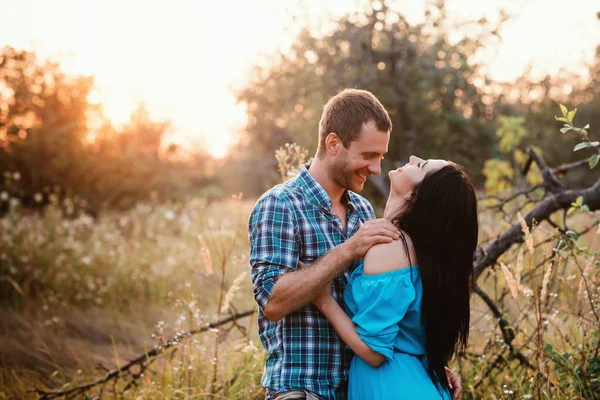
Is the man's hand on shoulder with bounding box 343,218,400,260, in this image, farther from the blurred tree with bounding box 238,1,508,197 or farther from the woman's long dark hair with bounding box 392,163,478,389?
the blurred tree with bounding box 238,1,508,197

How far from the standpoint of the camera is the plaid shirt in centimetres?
245

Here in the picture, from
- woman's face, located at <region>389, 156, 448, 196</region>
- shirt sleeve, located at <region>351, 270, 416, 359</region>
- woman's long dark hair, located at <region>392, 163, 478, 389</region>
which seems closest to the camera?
shirt sleeve, located at <region>351, 270, 416, 359</region>

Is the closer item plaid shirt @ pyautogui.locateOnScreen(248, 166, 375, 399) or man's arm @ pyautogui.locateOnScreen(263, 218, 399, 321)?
man's arm @ pyautogui.locateOnScreen(263, 218, 399, 321)

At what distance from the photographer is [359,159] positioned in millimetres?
2754

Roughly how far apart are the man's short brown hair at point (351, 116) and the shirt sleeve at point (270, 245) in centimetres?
50

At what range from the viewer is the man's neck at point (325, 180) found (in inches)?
110

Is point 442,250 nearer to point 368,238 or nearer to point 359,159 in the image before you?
point 368,238

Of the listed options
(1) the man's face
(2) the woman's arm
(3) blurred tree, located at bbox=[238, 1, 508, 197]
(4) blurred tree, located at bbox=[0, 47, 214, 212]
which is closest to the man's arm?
(2) the woman's arm

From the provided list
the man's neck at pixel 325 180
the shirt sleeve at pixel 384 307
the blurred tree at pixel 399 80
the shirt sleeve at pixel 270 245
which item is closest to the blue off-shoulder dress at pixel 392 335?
the shirt sleeve at pixel 384 307

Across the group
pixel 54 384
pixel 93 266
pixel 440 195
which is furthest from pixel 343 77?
pixel 440 195

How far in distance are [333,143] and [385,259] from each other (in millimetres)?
758

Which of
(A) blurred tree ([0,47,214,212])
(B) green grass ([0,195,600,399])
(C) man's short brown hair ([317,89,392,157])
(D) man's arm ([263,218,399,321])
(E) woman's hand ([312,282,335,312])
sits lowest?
(B) green grass ([0,195,600,399])

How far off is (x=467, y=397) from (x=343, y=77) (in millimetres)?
8517

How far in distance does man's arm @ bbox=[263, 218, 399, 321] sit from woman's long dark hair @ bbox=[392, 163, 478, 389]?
176mm
